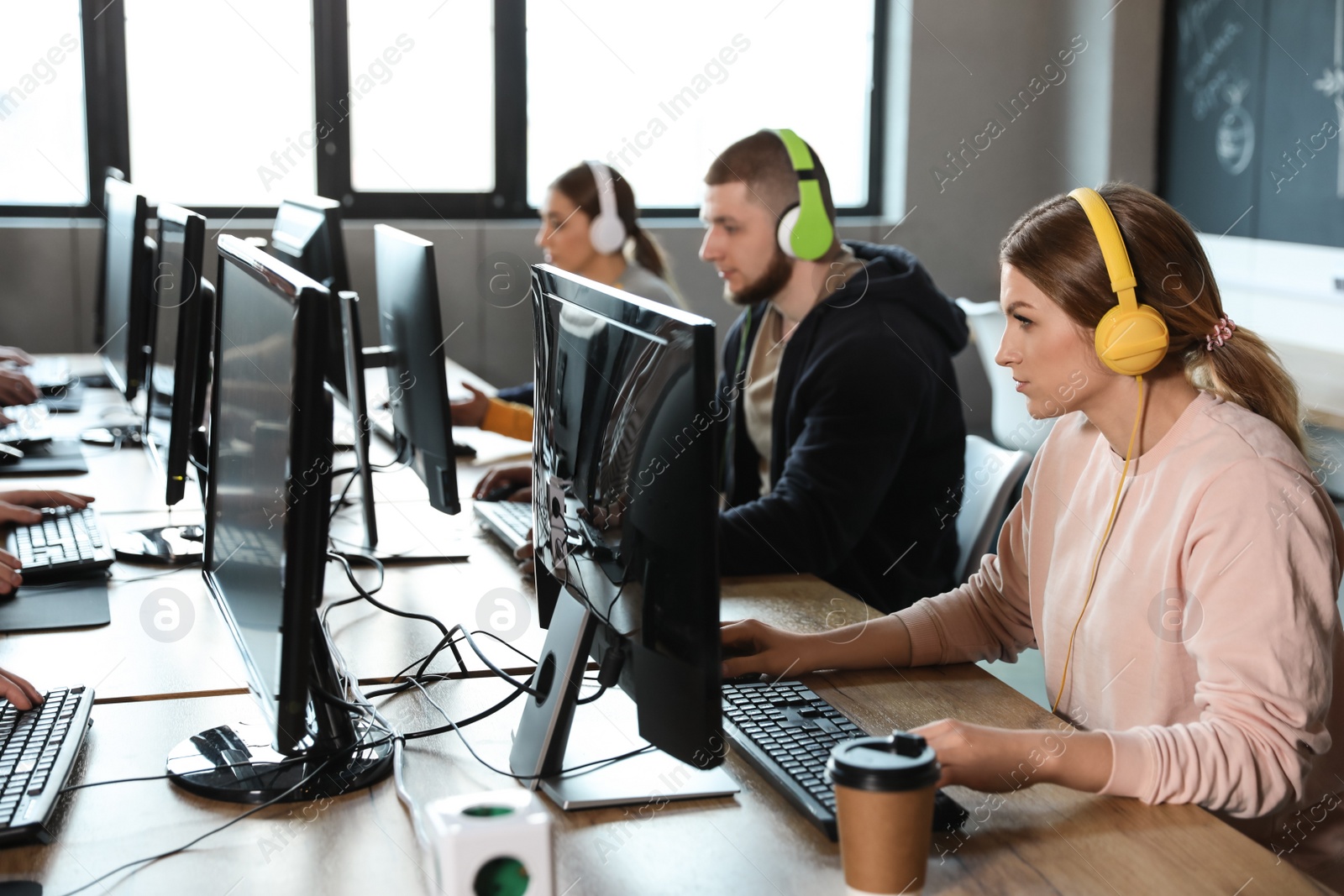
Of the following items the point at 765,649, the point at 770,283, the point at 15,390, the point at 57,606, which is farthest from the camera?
the point at 15,390

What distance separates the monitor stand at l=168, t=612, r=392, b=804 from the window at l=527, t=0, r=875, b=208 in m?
3.42

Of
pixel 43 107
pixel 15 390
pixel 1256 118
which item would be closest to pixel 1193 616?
pixel 15 390

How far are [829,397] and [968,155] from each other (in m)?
3.15

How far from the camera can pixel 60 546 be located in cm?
178

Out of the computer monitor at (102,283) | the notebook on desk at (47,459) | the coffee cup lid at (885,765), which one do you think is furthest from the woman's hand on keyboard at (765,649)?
the computer monitor at (102,283)

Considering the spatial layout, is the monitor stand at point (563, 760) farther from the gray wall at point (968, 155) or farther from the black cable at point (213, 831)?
the gray wall at point (968, 155)

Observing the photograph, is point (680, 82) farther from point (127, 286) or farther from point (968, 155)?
point (127, 286)

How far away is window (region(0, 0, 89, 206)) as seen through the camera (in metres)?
3.86

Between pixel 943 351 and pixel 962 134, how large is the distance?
2.93 m

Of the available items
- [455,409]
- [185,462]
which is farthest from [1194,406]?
[455,409]

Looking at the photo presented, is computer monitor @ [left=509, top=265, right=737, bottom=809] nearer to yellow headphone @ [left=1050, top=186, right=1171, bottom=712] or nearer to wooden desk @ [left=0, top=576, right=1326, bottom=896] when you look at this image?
wooden desk @ [left=0, top=576, right=1326, bottom=896]

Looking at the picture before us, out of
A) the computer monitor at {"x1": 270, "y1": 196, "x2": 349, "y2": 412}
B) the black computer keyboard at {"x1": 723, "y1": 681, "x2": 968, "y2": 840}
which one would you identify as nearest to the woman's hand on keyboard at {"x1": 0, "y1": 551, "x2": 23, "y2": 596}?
the computer monitor at {"x1": 270, "y1": 196, "x2": 349, "y2": 412}

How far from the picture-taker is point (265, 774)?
108 centimetres

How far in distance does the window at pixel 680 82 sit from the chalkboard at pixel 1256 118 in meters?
1.16
